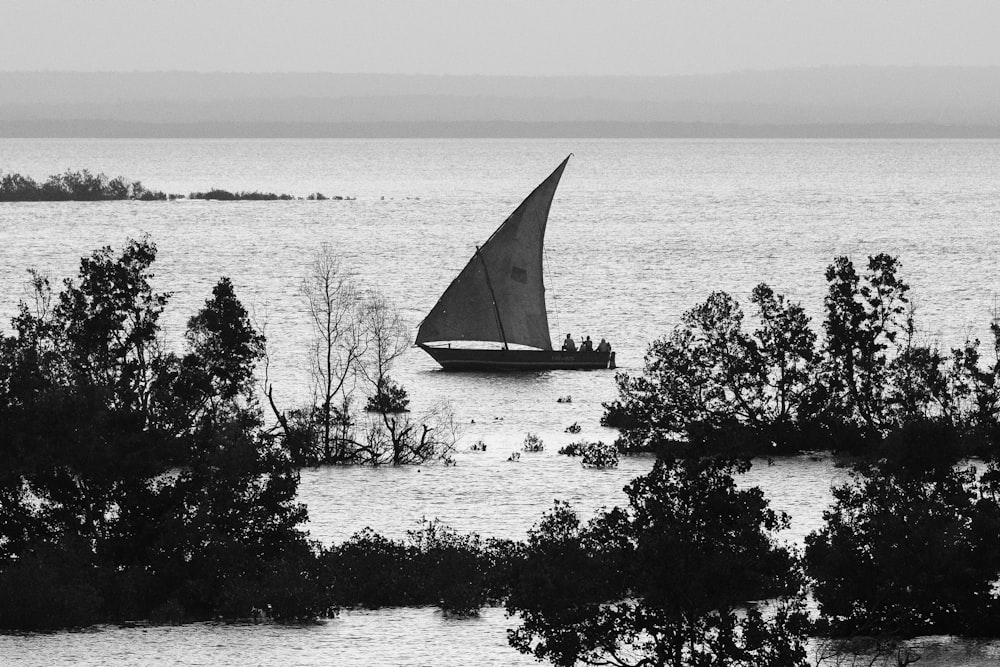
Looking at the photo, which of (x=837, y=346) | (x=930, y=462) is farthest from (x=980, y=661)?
(x=837, y=346)

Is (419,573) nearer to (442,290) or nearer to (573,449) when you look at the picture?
(573,449)

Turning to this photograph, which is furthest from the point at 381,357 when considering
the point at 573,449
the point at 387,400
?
the point at 573,449

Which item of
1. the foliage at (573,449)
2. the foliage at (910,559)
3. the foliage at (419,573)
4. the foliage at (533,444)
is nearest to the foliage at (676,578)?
the foliage at (910,559)

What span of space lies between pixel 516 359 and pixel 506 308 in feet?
8.14

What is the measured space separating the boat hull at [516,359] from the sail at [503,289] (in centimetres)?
88

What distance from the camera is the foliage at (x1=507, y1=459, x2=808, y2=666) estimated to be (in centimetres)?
2253

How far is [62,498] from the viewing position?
32.5 metres

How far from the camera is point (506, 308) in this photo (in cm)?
7069

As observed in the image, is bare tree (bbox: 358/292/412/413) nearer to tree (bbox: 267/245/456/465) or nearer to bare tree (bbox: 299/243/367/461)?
tree (bbox: 267/245/456/465)

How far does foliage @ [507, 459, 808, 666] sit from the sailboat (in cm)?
4559

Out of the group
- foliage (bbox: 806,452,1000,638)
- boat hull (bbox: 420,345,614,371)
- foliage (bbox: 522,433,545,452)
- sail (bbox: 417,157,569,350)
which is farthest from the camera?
boat hull (bbox: 420,345,614,371)

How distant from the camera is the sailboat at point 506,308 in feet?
229

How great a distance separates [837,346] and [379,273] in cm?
7449

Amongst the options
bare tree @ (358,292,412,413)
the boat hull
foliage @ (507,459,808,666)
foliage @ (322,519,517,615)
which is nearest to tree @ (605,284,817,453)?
bare tree @ (358,292,412,413)
